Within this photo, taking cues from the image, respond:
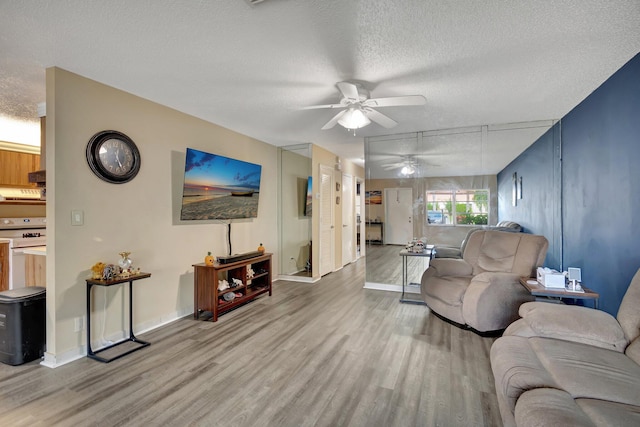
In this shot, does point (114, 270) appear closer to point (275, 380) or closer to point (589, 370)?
point (275, 380)

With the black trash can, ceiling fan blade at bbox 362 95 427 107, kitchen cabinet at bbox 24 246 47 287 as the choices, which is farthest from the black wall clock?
ceiling fan blade at bbox 362 95 427 107

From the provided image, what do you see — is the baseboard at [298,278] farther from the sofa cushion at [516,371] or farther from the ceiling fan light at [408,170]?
the sofa cushion at [516,371]

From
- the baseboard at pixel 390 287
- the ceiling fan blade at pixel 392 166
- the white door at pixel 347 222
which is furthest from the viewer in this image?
the white door at pixel 347 222

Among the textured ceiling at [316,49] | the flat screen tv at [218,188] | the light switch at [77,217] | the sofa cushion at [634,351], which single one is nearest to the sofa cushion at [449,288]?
the sofa cushion at [634,351]

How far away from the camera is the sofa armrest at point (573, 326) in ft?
5.59

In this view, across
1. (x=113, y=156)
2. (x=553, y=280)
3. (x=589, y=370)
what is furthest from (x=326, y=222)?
(x=589, y=370)

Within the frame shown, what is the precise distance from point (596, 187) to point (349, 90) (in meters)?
2.58

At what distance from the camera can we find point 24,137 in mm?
4535

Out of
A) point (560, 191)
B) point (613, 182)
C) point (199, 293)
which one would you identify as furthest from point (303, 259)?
point (613, 182)

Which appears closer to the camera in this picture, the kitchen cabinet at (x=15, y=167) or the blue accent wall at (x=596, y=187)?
the blue accent wall at (x=596, y=187)

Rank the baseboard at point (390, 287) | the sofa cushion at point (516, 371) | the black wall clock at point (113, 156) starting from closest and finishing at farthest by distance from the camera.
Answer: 1. the sofa cushion at point (516, 371)
2. the black wall clock at point (113, 156)
3. the baseboard at point (390, 287)

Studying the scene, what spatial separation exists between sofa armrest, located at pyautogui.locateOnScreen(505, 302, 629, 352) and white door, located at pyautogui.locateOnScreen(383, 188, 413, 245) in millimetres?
2547

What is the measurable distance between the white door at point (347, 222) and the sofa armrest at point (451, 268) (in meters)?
3.01

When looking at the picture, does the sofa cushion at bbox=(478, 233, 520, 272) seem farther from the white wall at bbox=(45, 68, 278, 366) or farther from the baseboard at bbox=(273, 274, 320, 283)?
the white wall at bbox=(45, 68, 278, 366)
